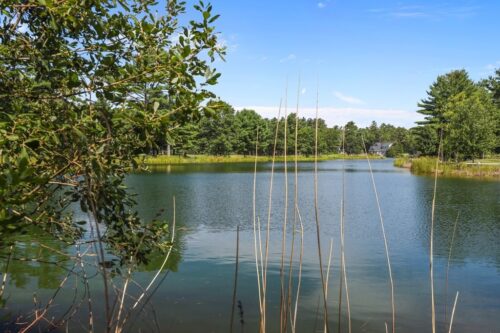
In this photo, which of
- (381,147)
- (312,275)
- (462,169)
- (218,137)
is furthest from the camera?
(381,147)

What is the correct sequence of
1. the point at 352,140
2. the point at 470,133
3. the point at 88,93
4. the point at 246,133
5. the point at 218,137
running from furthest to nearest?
the point at 352,140 → the point at 246,133 → the point at 218,137 → the point at 470,133 → the point at 88,93

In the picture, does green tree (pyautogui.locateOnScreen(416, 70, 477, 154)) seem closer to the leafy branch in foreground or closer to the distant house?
the leafy branch in foreground

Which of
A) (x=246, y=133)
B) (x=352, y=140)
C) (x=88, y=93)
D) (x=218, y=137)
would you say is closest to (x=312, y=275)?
(x=88, y=93)

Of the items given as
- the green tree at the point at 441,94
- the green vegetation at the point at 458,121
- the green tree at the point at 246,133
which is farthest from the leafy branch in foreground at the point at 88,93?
the green tree at the point at 246,133

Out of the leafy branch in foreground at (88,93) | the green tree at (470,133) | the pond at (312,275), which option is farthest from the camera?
the green tree at (470,133)

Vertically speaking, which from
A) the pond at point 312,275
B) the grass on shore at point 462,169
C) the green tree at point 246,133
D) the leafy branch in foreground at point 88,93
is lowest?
the pond at point 312,275

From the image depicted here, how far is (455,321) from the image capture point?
835 centimetres

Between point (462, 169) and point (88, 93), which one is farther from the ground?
point (88, 93)

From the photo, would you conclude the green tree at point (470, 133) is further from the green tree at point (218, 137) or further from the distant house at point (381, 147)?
the distant house at point (381, 147)

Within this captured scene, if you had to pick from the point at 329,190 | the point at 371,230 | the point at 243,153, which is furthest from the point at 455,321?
the point at 243,153

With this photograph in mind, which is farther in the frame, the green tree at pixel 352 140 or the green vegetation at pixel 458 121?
the green tree at pixel 352 140

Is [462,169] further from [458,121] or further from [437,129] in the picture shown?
[437,129]

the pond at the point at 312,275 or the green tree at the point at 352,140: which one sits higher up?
the green tree at the point at 352,140

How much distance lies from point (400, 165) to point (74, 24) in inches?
2728
